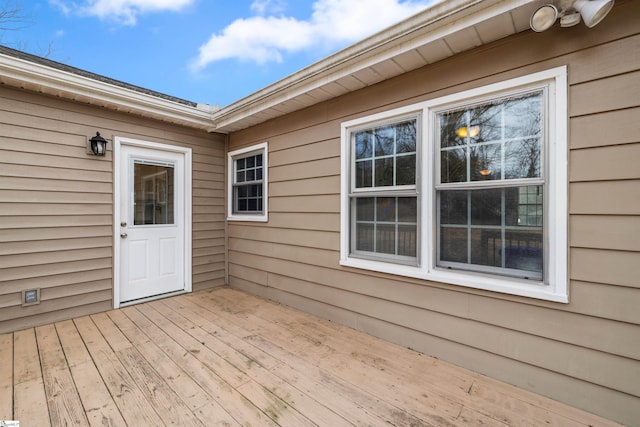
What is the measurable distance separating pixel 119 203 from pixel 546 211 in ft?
13.3

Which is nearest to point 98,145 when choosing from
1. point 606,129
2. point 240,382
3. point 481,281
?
point 240,382

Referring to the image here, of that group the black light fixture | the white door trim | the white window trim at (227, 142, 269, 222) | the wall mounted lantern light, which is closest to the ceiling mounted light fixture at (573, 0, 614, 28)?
the wall mounted lantern light

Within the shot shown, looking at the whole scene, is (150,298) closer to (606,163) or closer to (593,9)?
(606,163)

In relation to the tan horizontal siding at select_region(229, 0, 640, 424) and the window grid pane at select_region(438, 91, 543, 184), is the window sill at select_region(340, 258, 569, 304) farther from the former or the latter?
the window grid pane at select_region(438, 91, 543, 184)

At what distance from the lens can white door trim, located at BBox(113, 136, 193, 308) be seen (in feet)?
10.8

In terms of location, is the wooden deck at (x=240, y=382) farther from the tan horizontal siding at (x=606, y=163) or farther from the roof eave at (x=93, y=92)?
the roof eave at (x=93, y=92)

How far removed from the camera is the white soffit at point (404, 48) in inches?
68.9

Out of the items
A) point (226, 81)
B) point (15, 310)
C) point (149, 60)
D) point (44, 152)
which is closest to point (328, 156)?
point (44, 152)

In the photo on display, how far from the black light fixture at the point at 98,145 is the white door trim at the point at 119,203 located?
0.46 feet

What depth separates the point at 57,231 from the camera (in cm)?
295

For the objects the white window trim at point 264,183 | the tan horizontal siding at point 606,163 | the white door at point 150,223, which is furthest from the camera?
the white window trim at point 264,183

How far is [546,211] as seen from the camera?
179 cm

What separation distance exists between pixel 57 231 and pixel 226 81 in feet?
35.0

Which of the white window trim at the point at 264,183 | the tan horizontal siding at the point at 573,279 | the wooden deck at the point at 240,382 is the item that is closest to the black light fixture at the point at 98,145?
the white window trim at the point at 264,183
